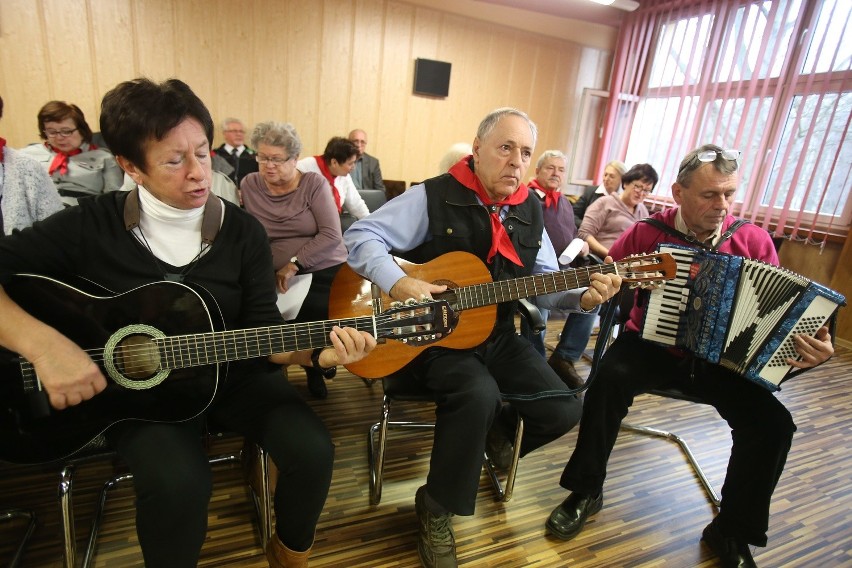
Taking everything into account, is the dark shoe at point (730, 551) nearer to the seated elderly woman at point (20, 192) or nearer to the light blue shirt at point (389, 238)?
the light blue shirt at point (389, 238)

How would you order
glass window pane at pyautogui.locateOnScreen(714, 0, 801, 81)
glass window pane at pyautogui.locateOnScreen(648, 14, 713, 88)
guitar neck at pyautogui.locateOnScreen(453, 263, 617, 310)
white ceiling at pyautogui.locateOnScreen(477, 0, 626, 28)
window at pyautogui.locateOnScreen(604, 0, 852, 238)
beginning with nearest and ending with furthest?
1. guitar neck at pyautogui.locateOnScreen(453, 263, 617, 310)
2. window at pyautogui.locateOnScreen(604, 0, 852, 238)
3. glass window pane at pyautogui.locateOnScreen(714, 0, 801, 81)
4. glass window pane at pyautogui.locateOnScreen(648, 14, 713, 88)
5. white ceiling at pyautogui.locateOnScreen(477, 0, 626, 28)

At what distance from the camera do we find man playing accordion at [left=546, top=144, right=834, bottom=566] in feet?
5.43

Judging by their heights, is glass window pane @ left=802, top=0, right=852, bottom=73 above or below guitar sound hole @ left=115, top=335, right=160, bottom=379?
above

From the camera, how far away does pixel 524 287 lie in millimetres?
1697

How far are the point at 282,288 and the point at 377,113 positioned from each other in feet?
→ 14.0

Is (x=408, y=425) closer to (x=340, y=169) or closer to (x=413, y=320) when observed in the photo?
(x=413, y=320)

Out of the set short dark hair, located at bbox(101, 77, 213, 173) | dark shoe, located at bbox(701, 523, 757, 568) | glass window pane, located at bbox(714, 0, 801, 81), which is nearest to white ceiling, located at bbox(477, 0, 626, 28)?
glass window pane, located at bbox(714, 0, 801, 81)

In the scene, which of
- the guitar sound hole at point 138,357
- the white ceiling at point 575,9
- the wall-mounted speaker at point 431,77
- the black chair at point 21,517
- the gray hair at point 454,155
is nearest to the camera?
the guitar sound hole at point 138,357

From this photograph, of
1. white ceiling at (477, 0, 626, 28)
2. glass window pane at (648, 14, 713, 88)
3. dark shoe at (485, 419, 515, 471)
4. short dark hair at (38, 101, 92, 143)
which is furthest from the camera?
white ceiling at (477, 0, 626, 28)

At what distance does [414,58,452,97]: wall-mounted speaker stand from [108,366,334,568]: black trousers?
5346mm

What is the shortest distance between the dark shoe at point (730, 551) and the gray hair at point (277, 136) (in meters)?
2.54

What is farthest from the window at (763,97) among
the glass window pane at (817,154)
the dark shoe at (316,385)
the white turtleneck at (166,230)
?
the white turtleneck at (166,230)

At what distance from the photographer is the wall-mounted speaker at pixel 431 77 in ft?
19.4

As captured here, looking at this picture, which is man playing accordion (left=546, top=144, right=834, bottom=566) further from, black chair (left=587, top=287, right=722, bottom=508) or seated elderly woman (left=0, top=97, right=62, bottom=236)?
seated elderly woman (left=0, top=97, right=62, bottom=236)
